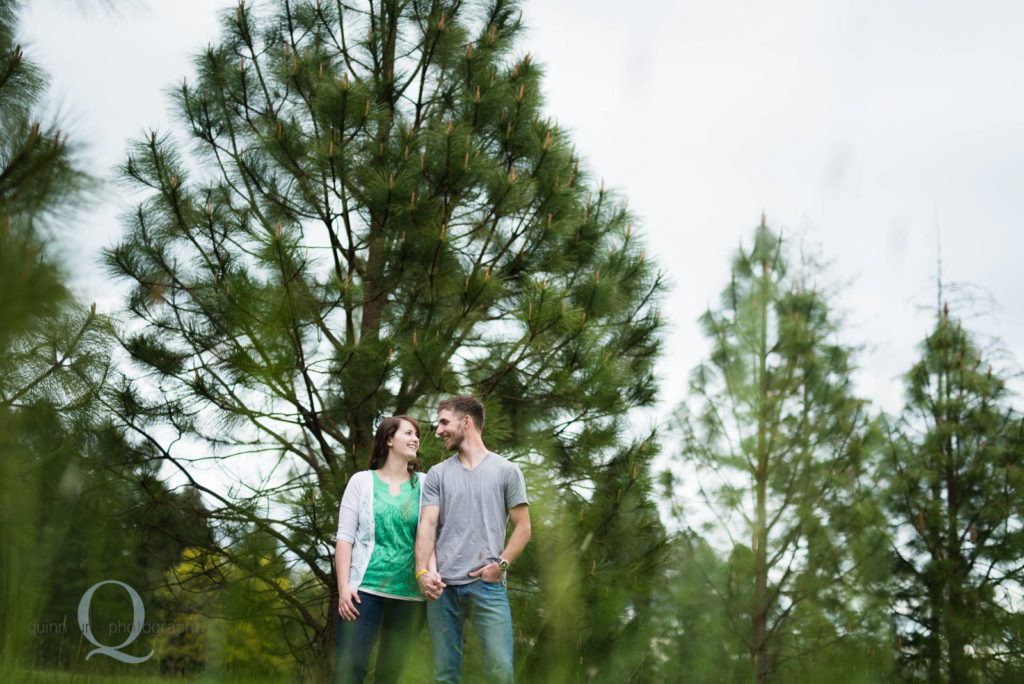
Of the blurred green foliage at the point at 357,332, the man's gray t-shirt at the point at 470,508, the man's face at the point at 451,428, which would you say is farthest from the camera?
the blurred green foliage at the point at 357,332

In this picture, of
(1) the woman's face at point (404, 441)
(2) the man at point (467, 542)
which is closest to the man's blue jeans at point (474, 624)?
(2) the man at point (467, 542)

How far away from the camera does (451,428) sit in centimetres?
353

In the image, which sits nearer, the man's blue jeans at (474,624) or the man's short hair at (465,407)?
the man's blue jeans at (474,624)

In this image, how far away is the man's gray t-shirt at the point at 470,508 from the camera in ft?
11.2

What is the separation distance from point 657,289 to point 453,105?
7.59ft

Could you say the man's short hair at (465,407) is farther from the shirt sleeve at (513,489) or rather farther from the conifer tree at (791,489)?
the conifer tree at (791,489)

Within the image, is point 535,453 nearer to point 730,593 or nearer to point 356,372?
point 356,372

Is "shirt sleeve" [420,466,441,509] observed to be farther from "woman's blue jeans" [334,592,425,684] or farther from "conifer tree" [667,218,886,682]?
"conifer tree" [667,218,886,682]

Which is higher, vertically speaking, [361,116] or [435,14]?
[435,14]

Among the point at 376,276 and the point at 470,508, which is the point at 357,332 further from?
the point at 470,508

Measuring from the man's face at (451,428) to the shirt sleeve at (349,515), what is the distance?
0.42 metres

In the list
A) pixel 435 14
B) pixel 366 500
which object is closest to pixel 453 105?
pixel 435 14

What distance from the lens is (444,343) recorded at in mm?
6180

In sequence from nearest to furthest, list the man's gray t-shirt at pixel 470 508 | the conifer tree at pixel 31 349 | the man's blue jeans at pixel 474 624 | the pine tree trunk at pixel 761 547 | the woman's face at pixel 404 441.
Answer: the conifer tree at pixel 31 349 < the man's blue jeans at pixel 474 624 < the man's gray t-shirt at pixel 470 508 < the woman's face at pixel 404 441 < the pine tree trunk at pixel 761 547
